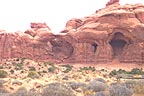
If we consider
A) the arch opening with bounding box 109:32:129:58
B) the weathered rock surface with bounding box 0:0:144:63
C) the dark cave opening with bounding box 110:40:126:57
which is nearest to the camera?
the weathered rock surface with bounding box 0:0:144:63

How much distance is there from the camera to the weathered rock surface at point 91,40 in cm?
6091

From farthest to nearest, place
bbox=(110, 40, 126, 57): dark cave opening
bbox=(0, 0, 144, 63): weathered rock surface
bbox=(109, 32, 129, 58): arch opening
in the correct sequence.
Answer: bbox=(110, 40, 126, 57): dark cave opening
bbox=(109, 32, 129, 58): arch opening
bbox=(0, 0, 144, 63): weathered rock surface

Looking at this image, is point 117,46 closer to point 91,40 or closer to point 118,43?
point 118,43

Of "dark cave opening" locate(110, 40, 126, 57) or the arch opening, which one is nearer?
the arch opening

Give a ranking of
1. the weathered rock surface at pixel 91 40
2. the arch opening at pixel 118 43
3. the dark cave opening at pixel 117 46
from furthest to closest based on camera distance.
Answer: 1. the dark cave opening at pixel 117 46
2. the arch opening at pixel 118 43
3. the weathered rock surface at pixel 91 40

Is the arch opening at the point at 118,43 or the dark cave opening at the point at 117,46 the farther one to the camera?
the dark cave opening at the point at 117,46

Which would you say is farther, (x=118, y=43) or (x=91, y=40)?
(x=118, y=43)

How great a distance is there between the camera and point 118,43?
66.8 m

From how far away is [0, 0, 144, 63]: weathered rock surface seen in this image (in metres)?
60.9

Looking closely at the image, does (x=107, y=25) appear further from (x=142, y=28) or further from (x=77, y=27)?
(x=77, y=27)

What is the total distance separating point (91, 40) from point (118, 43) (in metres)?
6.25

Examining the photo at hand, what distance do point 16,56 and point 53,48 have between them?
7.91 m

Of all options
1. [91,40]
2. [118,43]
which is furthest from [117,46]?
[91,40]

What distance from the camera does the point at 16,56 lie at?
68.8 metres
